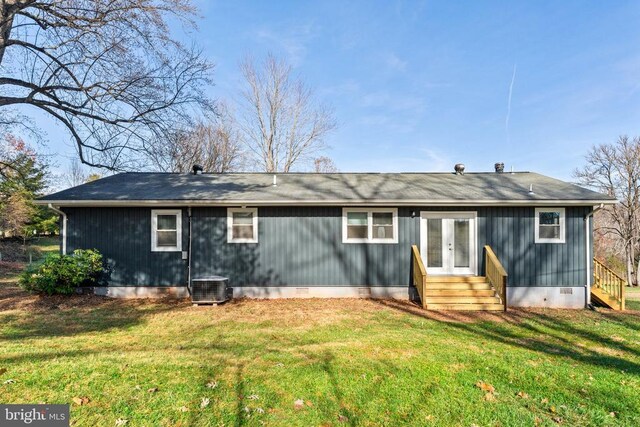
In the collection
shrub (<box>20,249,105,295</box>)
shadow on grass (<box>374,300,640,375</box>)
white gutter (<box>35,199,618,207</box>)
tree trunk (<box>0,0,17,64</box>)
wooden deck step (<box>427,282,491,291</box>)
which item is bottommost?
shadow on grass (<box>374,300,640,375</box>)

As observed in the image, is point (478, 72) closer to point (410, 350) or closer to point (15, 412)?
point (410, 350)

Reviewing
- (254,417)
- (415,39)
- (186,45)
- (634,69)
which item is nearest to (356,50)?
(415,39)

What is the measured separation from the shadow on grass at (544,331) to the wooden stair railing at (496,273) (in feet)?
1.64

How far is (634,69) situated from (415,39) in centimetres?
1082

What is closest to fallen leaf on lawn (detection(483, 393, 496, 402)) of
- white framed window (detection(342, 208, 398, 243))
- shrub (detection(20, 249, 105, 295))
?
white framed window (detection(342, 208, 398, 243))

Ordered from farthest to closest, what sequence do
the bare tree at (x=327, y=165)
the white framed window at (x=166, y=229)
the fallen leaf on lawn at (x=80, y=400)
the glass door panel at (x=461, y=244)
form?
the bare tree at (x=327, y=165) < the glass door panel at (x=461, y=244) < the white framed window at (x=166, y=229) < the fallen leaf on lawn at (x=80, y=400)

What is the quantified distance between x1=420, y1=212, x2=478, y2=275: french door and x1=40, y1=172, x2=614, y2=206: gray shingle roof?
0.62 metres

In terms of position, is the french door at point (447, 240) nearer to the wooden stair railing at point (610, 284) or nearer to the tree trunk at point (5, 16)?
the wooden stair railing at point (610, 284)

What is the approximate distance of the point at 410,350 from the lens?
4.75 m

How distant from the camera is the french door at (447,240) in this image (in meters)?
8.81

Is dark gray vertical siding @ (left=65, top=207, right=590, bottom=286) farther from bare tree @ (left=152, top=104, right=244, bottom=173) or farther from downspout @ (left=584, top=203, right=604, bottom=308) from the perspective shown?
bare tree @ (left=152, top=104, right=244, bottom=173)

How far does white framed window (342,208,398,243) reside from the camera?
878 centimetres

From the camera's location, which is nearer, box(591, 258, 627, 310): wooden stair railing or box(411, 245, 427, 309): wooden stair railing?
box(411, 245, 427, 309): wooden stair railing

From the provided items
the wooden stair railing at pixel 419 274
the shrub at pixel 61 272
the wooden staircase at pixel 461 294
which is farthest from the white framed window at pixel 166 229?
the wooden staircase at pixel 461 294
